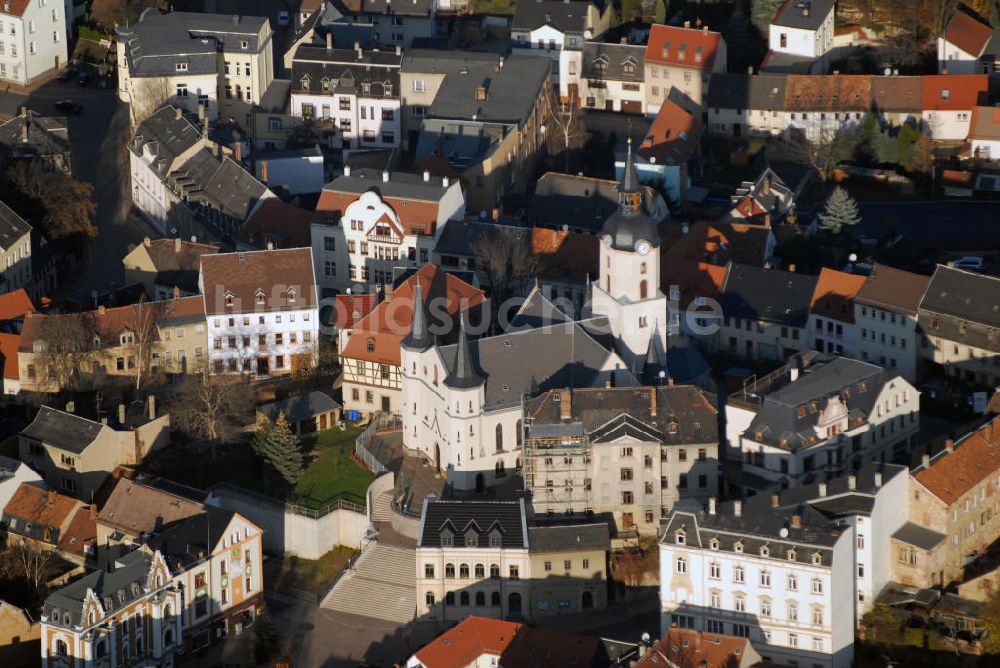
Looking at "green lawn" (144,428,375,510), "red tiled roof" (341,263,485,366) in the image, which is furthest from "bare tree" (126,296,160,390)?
"red tiled roof" (341,263,485,366)

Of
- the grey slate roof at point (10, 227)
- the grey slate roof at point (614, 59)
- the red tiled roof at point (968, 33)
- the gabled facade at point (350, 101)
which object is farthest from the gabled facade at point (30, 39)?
the red tiled roof at point (968, 33)

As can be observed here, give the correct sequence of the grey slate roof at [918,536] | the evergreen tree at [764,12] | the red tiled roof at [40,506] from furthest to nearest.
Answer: the evergreen tree at [764,12]
the red tiled roof at [40,506]
the grey slate roof at [918,536]

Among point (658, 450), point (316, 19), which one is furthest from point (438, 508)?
point (316, 19)

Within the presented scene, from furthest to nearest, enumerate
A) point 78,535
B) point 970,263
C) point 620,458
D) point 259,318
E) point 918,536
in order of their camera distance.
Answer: point 970,263 < point 259,318 < point 78,535 < point 620,458 < point 918,536

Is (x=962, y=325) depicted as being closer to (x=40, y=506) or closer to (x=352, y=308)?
(x=352, y=308)

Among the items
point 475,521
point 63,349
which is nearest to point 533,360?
point 475,521

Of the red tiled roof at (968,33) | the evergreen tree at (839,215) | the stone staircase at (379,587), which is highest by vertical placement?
the red tiled roof at (968,33)

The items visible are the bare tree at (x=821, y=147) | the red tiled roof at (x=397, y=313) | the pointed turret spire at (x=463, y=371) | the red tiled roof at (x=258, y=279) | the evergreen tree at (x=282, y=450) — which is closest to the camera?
the pointed turret spire at (x=463, y=371)

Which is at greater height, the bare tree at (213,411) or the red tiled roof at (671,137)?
the red tiled roof at (671,137)

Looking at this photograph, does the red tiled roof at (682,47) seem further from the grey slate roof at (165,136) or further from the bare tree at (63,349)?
the bare tree at (63,349)
